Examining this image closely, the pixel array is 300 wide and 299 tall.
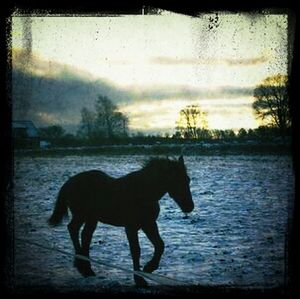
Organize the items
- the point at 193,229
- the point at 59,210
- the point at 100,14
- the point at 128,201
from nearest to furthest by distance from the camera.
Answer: the point at 100,14 < the point at 128,201 < the point at 59,210 < the point at 193,229

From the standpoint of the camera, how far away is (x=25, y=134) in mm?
3525

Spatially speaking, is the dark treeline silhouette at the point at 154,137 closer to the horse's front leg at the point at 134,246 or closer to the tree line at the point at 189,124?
the tree line at the point at 189,124

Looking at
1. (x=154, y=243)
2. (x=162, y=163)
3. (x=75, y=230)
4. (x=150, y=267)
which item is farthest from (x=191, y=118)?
(x=75, y=230)

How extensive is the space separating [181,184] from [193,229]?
0.57 m

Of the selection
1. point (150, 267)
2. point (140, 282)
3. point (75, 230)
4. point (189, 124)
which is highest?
point (189, 124)

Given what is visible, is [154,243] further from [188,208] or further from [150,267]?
[188,208]

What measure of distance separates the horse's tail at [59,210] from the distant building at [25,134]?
0.56 meters

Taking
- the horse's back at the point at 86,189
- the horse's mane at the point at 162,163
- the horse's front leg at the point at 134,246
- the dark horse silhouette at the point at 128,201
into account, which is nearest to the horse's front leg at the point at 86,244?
the dark horse silhouette at the point at 128,201

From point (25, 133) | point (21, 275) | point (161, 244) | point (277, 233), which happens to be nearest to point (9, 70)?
point (25, 133)

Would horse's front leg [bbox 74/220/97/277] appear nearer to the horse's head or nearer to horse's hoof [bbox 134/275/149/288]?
horse's hoof [bbox 134/275/149/288]

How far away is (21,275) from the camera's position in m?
3.42

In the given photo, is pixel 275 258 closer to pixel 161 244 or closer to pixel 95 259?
pixel 161 244

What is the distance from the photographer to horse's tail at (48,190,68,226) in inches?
140

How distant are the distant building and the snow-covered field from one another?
15 centimetres
